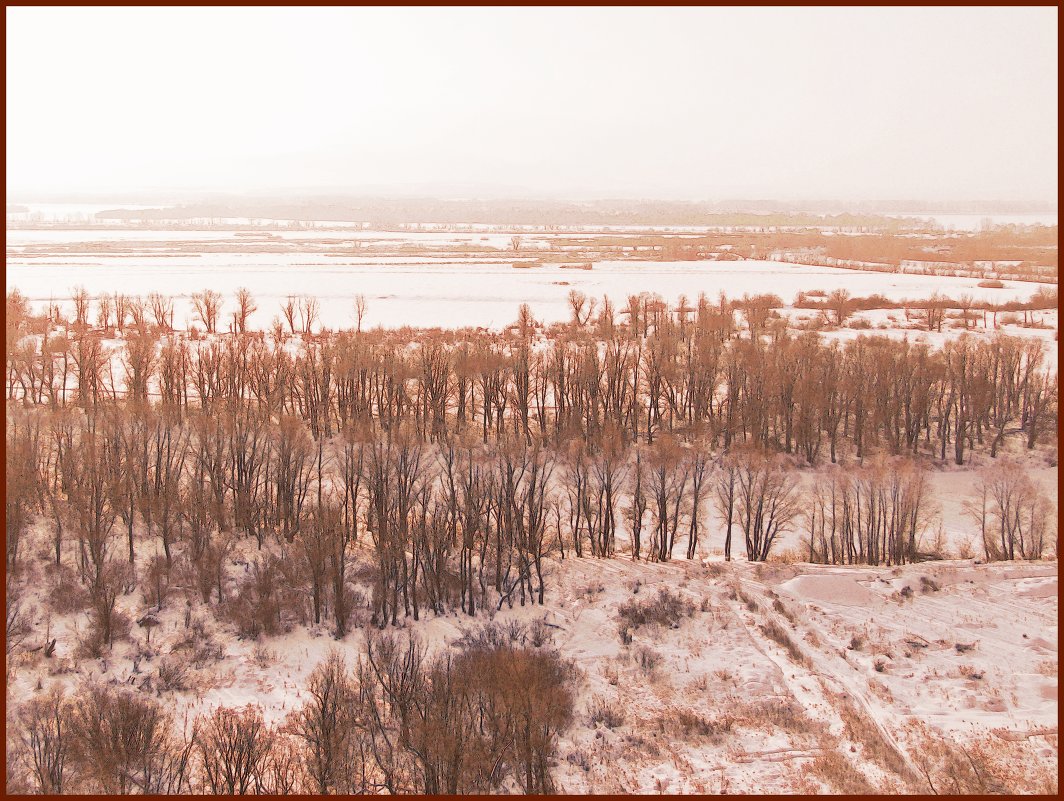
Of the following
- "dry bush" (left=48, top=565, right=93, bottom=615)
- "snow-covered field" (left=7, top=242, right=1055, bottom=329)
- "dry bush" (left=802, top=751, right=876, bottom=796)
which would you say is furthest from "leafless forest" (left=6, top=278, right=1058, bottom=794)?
"snow-covered field" (left=7, top=242, right=1055, bottom=329)

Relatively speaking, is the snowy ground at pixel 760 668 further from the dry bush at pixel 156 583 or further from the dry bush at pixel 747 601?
the dry bush at pixel 156 583

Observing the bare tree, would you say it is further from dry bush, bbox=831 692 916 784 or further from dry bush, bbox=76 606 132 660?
dry bush, bbox=831 692 916 784

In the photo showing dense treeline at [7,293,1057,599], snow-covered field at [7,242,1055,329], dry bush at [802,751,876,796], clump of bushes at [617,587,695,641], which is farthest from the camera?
snow-covered field at [7,242,1055,329]

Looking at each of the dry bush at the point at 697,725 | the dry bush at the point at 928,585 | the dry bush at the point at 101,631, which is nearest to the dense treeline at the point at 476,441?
the dry bush at the point at 101,631

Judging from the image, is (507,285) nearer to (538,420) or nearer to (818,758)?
(538,420)

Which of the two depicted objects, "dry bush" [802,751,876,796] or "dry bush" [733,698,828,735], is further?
"dry bush" [733,698,828,735]

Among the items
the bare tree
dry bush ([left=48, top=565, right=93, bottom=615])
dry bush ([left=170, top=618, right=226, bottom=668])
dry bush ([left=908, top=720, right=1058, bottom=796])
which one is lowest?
dry bush ([left=908, top=720, right=1058, bottom=796])

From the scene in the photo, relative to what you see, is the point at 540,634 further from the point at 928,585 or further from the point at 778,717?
the point at 928,585
